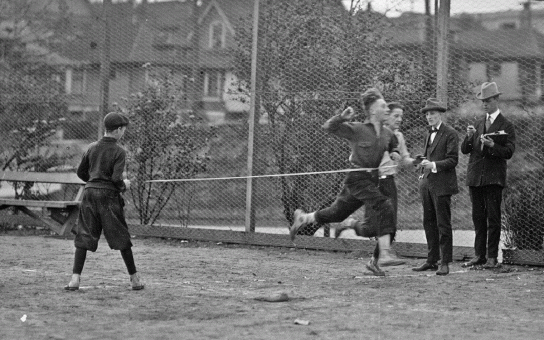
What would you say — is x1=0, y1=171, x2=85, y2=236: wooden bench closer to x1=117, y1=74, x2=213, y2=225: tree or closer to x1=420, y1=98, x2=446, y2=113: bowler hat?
x1=117, y1=74, x2=213, y2=225: tree

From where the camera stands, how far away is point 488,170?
11.1 m

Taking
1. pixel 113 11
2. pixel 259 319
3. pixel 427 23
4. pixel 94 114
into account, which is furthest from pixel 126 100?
pixel 259 319

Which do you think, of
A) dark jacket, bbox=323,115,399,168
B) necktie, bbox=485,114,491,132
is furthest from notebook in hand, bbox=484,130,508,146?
dark jacket, bbox=323,115,399,168

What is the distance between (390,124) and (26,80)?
8346 mm

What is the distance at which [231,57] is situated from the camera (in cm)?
1441

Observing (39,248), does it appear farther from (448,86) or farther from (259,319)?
(259,319)

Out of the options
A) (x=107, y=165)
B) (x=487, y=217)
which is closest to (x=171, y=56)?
(x=487, y=217)

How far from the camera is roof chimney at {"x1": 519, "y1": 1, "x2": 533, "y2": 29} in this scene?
1231cm

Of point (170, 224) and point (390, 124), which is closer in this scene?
point (390, 124)

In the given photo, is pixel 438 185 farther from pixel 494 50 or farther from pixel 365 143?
pixel 494 50

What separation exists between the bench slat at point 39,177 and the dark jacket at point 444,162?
6192mm

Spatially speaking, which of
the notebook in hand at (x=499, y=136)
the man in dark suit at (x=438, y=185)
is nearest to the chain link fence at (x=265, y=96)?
the notebook in hand at (x=499, y=136)

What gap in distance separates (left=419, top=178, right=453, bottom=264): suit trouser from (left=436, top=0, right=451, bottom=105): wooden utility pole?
55.5 inches

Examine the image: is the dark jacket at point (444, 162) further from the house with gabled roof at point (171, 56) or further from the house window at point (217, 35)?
the house window at point (217, 35)
